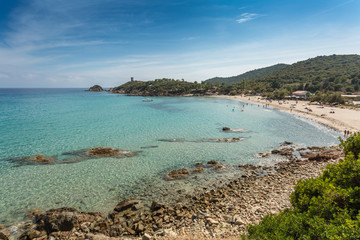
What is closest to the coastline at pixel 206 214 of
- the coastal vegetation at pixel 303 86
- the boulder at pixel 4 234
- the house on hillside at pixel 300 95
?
the boulder at pixel 4 234

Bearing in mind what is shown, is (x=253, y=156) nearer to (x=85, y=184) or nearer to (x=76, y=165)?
(x=85, y=184)

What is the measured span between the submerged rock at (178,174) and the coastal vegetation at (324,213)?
10.2 meters

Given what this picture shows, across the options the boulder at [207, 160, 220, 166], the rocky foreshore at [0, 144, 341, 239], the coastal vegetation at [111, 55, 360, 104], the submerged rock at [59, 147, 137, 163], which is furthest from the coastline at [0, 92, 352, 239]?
the coastal vegetation at [111, 55, 360, 104]

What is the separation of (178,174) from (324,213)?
1211cm

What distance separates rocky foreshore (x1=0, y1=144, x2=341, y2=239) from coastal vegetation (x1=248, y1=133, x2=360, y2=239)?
3.28 m

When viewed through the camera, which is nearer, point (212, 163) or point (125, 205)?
point (125, 205)

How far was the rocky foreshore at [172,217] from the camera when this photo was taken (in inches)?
369

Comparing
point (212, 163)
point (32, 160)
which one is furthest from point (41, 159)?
point (212, 163)

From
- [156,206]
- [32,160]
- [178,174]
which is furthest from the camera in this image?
[32,160]

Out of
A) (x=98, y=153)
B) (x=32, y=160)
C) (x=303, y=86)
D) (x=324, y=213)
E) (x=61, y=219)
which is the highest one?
(x=303, y=86)

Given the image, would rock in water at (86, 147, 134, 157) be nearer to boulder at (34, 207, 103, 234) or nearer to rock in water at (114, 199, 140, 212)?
rock in water at (114, 199, 140, 212)

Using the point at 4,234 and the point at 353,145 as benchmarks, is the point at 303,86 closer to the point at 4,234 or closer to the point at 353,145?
the point at 353,145

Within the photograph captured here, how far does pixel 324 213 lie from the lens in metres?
5.94

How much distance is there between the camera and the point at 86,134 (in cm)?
3055
